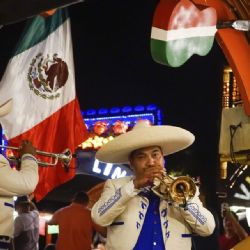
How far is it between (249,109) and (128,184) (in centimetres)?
154

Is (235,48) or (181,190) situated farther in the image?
(235,48)

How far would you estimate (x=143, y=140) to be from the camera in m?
5.60

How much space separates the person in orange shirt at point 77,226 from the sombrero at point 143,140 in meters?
4.12

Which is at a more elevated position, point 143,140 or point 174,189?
point 143,140

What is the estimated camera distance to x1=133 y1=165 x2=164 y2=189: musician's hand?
17.6 feet

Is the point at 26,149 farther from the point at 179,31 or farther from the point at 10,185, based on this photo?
the point at 179,31

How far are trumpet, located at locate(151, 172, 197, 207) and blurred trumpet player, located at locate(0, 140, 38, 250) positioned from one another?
4.26 feet

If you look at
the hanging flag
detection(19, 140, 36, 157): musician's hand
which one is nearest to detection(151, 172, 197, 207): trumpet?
detection(19, 140, 36, 157): musician's hand

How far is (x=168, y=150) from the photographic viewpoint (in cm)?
605

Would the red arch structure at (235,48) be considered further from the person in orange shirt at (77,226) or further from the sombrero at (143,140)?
the person in orange shirt at (77,226)

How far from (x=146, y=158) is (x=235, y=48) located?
1.45 meters

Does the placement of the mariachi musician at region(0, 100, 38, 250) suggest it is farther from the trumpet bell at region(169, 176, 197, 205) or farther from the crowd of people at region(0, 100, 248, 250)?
the trumpet bell at region(169, 176, 197, 205)

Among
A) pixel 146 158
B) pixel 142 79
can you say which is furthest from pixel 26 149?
pixel 142 79

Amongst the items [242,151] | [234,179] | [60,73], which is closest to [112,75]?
[234,179]
